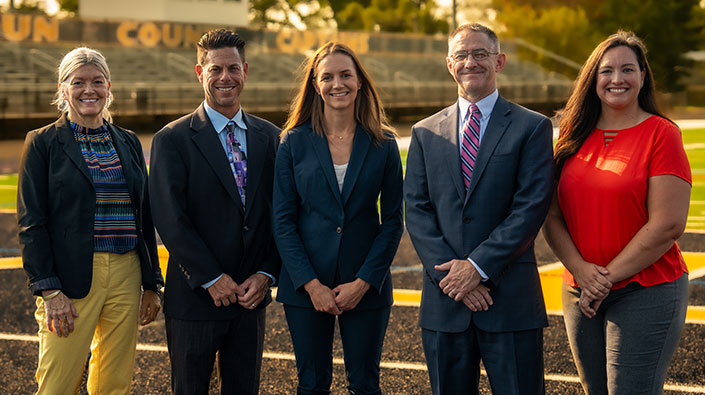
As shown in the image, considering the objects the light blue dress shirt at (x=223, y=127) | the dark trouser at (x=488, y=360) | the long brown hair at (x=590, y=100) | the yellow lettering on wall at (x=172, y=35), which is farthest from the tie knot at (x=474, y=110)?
the yellow lettering on wall at (x=172, y=35)

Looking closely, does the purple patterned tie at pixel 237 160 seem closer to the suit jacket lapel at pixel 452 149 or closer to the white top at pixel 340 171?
the white top at pixel 340 171

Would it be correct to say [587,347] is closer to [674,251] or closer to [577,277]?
[577,277]

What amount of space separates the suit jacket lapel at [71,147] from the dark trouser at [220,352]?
34.1 inches

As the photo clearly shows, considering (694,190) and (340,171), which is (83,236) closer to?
(340,171)

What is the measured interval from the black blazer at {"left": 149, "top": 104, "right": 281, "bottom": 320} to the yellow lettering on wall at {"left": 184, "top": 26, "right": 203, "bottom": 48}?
3355cm

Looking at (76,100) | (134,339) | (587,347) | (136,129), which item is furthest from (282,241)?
(136,129)

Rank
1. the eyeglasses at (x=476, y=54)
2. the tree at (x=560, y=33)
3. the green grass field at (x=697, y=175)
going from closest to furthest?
the eyeglasses at (x=476, y=54) → the green grass field at (x=697, y=175) → the tree at (x=560, y=33)

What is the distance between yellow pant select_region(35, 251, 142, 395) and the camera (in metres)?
Result: 3.87

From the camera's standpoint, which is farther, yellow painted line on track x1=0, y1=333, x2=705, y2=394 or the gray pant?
yellow painted line on track x1=0, y1=333, x2=705, y2=394

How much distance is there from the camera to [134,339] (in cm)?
411

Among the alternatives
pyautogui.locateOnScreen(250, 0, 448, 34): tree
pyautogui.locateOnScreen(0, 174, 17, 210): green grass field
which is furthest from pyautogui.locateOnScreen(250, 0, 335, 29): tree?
pyautogui.locateOnScreen(0, 174, 17, 210): green grass field

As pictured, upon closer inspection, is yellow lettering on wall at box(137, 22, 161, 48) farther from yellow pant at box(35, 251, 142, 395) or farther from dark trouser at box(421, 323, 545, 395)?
dark trouser at box(421, 323, 545, 395)

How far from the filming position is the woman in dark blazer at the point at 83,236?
3.84 metres

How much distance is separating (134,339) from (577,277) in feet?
7.30
